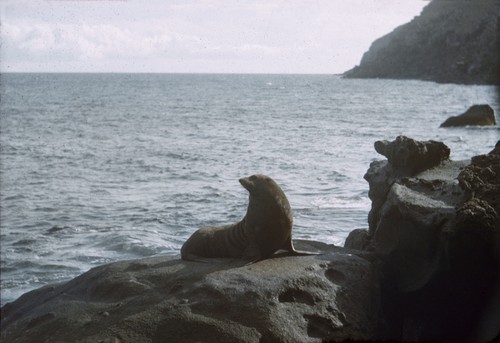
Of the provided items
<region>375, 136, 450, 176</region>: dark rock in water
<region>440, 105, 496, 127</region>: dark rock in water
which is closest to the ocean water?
<region>440, 105, 496, 127</region>: dark rock in water

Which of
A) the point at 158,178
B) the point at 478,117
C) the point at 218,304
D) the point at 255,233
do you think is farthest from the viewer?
the point at 478,117

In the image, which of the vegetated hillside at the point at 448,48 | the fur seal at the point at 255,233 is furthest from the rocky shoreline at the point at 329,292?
the vegetated hillside at the point at 448,48

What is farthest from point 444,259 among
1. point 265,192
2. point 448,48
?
point 448,48

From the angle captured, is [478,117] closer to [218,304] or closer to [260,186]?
[260,186]

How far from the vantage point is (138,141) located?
104 ft

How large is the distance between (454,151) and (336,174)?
584 centimetres

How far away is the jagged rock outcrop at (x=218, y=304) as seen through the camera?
5.20 m

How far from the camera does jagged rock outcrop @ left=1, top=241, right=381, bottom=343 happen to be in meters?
5.20

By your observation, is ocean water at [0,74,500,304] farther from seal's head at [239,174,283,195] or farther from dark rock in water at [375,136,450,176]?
seal's head at [239,174,283,195]

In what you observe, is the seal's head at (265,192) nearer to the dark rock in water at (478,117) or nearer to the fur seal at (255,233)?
the fur seal at (255,233)

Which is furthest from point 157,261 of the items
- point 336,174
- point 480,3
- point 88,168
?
point 480,3

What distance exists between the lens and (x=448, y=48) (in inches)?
3824

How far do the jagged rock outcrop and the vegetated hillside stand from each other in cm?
6600

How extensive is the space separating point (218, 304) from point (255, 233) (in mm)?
1572
